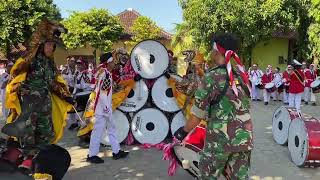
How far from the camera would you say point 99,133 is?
7.12m

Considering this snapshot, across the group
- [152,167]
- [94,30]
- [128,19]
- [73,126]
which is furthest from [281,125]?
[128,19]

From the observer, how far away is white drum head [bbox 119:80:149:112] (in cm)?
849

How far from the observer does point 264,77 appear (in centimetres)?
1930

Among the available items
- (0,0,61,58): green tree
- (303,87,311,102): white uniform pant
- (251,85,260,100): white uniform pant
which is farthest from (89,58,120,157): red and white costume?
(0,0,61,58): green tree

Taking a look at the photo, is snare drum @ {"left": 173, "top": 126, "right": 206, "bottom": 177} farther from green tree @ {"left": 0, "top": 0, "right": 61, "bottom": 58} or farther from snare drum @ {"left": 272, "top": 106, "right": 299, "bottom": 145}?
green tree @ {"left": 0, "top": 0, "right": 61, "bottom": 58}

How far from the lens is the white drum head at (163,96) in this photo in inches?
338

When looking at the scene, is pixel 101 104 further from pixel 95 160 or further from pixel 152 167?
pixel 152 167

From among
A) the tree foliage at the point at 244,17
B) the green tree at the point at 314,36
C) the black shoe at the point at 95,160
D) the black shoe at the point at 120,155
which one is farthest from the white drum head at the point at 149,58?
the green tree at the point at 314,36

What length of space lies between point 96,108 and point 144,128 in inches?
69.5

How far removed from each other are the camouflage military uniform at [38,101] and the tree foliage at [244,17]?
19.4 meters

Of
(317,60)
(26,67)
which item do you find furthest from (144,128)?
(317,60)

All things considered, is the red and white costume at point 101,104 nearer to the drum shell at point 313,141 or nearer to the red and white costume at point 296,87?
the drum shell at point 313,141

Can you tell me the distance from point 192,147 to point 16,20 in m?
26.0

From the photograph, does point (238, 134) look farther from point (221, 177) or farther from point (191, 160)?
point (191, 160)
